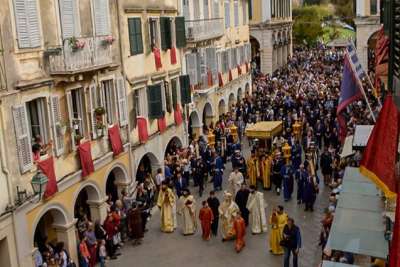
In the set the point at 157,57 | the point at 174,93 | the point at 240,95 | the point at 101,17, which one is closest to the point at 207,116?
the point at 240,95

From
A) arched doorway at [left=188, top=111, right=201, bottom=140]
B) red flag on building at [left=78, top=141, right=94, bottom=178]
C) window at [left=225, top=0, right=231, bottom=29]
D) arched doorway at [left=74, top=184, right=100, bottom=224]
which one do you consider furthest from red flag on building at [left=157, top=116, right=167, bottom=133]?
window at [left=225, top=0, right=231, bottom=29]

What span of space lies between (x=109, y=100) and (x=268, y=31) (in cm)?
3862

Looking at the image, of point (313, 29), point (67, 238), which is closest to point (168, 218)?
point (67, 238)

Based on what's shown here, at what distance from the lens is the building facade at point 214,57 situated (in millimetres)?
29734

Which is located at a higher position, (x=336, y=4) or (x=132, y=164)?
(x=336, y=4)

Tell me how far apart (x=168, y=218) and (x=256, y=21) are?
40.4 meters

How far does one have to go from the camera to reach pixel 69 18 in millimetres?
18406

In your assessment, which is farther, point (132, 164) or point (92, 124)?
point (132, 164)

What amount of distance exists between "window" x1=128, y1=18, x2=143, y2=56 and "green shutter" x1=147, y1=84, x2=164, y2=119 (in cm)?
163

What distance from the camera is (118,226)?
18891 mm

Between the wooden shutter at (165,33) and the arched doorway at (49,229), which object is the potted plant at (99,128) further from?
the wooden shutter at (165,33)

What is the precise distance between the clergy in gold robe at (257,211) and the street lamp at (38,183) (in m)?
6.65

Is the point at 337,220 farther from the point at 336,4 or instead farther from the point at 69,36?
the point at 336,4

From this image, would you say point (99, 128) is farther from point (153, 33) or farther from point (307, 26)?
point (307, 26)
